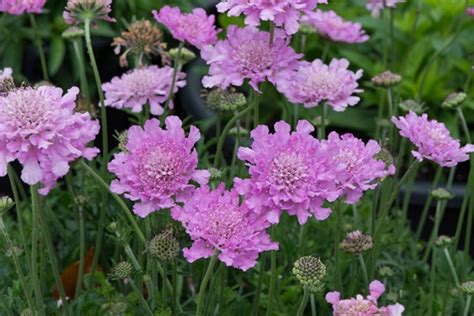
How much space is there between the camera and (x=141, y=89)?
4.04 feet

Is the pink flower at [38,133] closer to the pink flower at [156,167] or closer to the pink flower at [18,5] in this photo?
the pink flower at [156,167]

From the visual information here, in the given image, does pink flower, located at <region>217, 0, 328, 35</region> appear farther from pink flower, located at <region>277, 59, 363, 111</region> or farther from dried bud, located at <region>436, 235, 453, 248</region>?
dried bud, located at <region>436, 235, 453, 248</region>

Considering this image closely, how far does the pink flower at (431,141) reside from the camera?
39.4 inches

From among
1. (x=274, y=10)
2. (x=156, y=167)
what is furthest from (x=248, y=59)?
(x=156, y=167)

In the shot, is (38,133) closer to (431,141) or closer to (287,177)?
(287,177)

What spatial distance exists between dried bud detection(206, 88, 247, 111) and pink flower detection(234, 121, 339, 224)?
296 mm

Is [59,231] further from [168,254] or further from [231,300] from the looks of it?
[168,254]

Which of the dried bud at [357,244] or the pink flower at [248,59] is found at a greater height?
the pink flower at [248,59]

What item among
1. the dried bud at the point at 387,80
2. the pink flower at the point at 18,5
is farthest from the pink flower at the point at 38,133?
the dried bud at the point at 387,80

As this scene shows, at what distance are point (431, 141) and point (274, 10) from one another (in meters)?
0.23

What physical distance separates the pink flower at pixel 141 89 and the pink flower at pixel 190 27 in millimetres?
80

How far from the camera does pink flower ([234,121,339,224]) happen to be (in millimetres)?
876

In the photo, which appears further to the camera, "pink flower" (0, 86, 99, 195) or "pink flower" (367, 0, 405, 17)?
"pink flower" (367, 0, 405, 17)

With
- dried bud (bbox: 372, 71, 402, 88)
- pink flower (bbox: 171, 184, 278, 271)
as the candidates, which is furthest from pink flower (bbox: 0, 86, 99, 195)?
dried bud (bbox: 372, 71, 402, 88)
